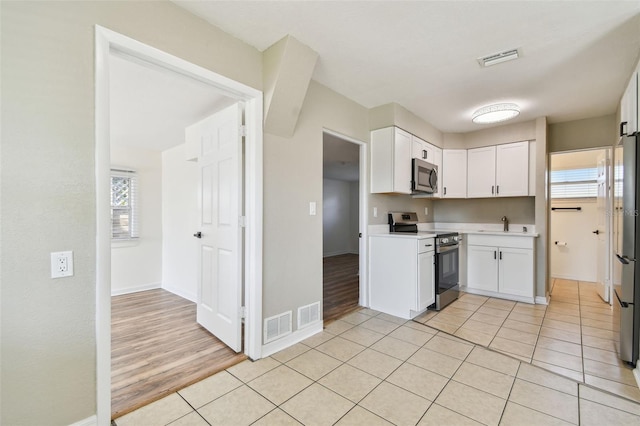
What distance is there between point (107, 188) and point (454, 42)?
2597mm

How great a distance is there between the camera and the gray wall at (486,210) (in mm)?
4289

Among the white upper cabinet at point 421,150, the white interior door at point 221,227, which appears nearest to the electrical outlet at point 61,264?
Answer: the white interior door at point 221,227

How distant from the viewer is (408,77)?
9.07ft

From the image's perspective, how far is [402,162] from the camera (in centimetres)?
356

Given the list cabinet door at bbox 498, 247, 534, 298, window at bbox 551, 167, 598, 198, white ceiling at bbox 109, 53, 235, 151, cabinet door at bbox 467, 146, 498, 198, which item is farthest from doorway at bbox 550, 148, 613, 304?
white ceiling at bbox 109, 53, 235, 151

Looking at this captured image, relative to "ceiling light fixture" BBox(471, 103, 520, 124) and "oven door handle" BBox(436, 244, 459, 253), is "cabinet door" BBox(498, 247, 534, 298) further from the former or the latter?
"ceiling light fixture" BBox(471, 103, 520, 124)

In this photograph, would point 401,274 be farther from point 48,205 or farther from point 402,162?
point 48,205

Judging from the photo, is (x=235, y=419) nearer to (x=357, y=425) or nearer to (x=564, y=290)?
(x=357, y=425)

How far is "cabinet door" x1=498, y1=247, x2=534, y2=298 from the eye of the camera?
3.77 m

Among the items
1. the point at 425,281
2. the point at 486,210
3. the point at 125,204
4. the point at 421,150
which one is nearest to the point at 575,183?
the point at 486,210

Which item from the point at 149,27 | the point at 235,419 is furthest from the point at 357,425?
the point at 149,27

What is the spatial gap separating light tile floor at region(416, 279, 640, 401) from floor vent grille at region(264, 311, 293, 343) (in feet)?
5.17

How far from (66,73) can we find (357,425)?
2436 millimetres

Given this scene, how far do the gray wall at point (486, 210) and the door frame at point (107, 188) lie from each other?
386 cm
